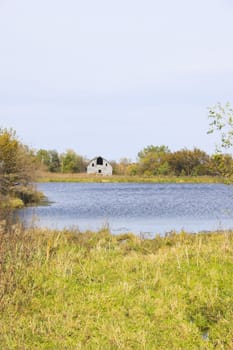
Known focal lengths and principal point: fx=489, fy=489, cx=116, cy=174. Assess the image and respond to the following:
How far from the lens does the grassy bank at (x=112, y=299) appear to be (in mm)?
7016

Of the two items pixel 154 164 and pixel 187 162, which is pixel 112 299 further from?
pixel 154 164

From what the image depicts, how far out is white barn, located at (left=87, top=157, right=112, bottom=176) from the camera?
116 metres

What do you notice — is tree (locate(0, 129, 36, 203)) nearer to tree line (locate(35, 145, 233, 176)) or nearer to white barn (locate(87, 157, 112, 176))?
tree line (locate(35, 145, 233, 176))

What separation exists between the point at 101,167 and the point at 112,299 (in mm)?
107260

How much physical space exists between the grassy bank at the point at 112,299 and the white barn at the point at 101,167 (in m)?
104

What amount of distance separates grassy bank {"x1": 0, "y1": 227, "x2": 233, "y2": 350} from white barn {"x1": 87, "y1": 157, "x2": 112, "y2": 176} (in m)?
104

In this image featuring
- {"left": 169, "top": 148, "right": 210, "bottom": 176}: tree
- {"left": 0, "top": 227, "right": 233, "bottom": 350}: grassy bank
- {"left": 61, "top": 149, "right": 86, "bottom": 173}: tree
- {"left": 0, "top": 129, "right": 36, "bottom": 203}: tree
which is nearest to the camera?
{"left": 0, "top": 227, "right": 233, "bottom": 350}: grassy bank

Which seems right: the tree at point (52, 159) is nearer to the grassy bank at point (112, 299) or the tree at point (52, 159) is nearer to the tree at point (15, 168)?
the tree at point (15, 168)

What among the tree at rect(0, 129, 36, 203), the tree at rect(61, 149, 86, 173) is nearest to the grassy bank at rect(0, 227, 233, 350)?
the tree at rect(0, 129, 36, 203)

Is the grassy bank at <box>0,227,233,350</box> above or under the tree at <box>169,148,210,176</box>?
under

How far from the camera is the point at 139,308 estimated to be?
7.96m

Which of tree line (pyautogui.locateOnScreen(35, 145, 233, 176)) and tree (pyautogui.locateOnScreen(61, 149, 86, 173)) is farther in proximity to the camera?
tree (pyautogui.locateOnScreen(61, 149, 86, 173))

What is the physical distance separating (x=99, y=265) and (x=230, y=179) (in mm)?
6072

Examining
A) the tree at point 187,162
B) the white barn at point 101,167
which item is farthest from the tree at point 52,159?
the tree at point 187,162
